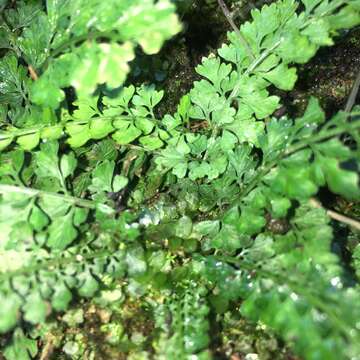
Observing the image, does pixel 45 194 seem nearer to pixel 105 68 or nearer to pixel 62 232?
pixel 62 232

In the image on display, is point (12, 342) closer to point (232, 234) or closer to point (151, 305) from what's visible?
point (151, 305)

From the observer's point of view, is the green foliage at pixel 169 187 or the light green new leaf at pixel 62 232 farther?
the light green new leaf at pixel 62 232

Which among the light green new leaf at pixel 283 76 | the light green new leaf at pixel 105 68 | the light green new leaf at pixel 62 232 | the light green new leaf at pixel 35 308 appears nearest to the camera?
the light green new leaf at pixel 105 68

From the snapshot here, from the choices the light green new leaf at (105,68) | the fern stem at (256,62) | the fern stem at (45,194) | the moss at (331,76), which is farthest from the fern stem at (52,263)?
the moss at (331,76)

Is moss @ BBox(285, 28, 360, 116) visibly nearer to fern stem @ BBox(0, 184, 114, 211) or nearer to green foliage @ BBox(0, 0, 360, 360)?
green foliage @ BBox(0, 0, 360, 360)

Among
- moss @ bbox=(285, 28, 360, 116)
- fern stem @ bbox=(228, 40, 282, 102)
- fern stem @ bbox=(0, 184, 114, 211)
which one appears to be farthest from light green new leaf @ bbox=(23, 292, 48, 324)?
moss @ bbox=(285, 28, 360, 116)

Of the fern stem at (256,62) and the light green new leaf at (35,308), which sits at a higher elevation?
the fern stem at (256,62)

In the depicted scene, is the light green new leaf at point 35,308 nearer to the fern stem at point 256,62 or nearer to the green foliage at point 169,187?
the green foliage at point 169,187

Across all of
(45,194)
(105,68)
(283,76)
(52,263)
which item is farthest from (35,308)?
(283,76)
